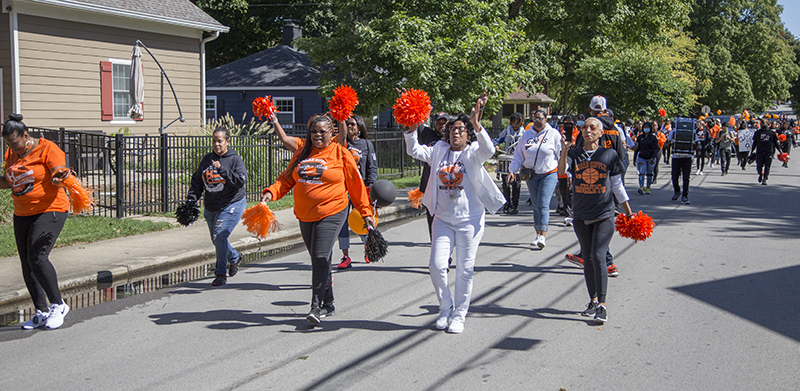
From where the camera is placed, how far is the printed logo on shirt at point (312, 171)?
596cm

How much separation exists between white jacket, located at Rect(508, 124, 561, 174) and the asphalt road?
122 cm

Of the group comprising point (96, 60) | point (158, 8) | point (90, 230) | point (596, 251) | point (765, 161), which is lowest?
point (90, 230)

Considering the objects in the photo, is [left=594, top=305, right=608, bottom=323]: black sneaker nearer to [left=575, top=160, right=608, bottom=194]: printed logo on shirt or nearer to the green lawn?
[left=575, top=160, right=608, bottom=194]: printed logo on shirt

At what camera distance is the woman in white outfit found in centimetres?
581

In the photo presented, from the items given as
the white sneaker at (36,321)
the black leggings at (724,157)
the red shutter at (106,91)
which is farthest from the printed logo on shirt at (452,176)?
the black leggings at (724,157)

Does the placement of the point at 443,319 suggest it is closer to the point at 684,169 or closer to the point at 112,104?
the point at 684,169

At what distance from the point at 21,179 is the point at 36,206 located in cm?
26

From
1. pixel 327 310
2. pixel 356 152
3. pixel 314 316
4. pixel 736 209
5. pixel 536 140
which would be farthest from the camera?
pixel 736 209

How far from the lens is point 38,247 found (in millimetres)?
5867

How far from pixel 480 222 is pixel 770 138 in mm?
16825

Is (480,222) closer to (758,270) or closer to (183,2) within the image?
(758,270)

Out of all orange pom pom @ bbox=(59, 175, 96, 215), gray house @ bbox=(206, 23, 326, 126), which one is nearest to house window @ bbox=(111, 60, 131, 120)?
gray house @ bbox=(206, 23, 326, 126)

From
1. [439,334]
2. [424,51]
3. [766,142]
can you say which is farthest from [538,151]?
[766,142]

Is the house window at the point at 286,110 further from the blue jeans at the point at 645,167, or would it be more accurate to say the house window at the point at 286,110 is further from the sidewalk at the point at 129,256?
the sidewalk at the point at 129,256
